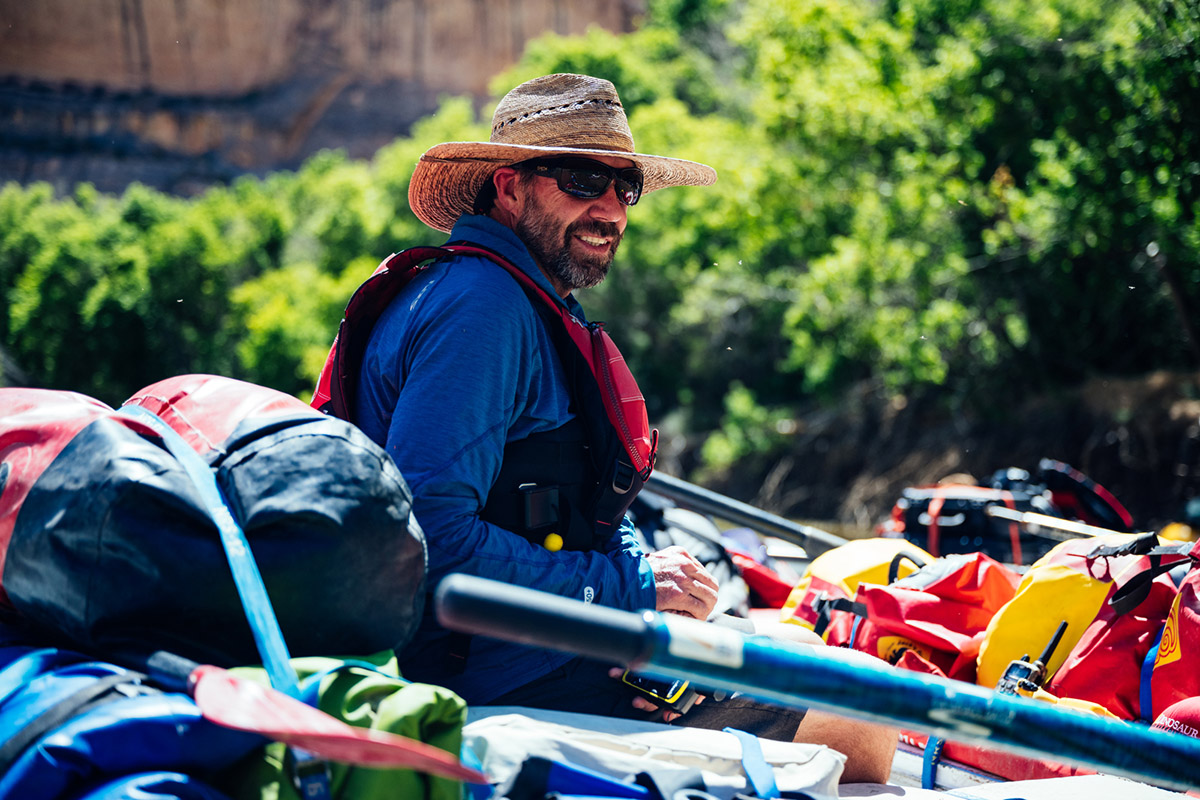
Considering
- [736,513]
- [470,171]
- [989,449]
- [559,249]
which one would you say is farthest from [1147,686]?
[989,449]

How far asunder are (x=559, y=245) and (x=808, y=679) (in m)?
1.27

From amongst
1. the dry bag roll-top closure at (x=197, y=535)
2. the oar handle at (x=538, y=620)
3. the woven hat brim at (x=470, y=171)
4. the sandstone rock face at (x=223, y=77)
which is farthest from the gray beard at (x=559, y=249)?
the sandstone rock face at (x=223, y=77)

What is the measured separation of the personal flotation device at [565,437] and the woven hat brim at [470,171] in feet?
1.07

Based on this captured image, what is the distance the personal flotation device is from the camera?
1904 millimetres

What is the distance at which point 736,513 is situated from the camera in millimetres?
4023

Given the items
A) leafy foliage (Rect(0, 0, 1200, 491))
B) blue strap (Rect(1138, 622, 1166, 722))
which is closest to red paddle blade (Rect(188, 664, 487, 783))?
blue strap (Rect(1138, 622, 1166, 722))

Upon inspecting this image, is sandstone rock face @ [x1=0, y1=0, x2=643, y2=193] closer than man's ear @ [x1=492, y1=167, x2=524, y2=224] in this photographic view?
No

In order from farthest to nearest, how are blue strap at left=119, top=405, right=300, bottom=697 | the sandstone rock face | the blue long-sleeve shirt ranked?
the sandstone rock face → the blue long-sleeve shirt → blue strap at left=119, top=405, right=300, bottom=697

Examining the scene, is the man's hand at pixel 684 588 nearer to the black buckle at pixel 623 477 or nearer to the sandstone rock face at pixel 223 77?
the black buckle at pixel 623 477

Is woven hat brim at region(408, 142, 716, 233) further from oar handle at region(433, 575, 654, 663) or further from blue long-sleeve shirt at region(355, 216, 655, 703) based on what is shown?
oar handle at region(433, 575, 654, 663)

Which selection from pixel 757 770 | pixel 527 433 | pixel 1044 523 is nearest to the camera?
pixel 757 770

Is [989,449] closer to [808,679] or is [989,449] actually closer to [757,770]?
[757,770]

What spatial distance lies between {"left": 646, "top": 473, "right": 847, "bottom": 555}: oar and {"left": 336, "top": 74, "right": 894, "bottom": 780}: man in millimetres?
1666

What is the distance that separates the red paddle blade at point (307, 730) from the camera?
39.8 inches
